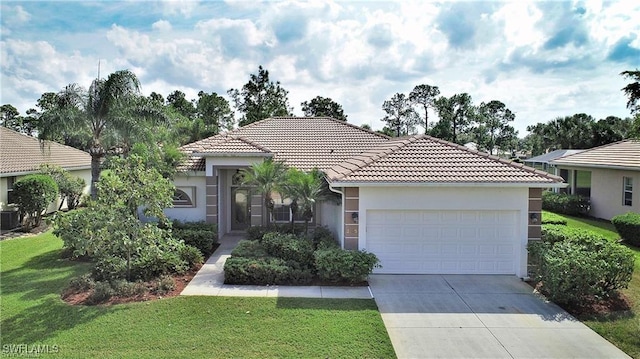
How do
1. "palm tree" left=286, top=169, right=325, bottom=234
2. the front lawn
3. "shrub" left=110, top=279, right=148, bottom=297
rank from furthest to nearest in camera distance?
1. "palm tree" left=286, top=169, right=325, bottom=234
2. "shrub" left=110, top=279, right=148, bottom=297
3. the front lawn

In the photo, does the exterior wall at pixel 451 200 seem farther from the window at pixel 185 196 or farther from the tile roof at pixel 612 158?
the tile roof at pixel 612 158

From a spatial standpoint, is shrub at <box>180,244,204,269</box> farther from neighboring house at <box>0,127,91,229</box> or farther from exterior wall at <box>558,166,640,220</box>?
exterior wall at <box>558,166,640,220</box>

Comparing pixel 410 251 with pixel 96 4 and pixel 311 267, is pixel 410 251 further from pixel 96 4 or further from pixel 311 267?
pixel 96 4

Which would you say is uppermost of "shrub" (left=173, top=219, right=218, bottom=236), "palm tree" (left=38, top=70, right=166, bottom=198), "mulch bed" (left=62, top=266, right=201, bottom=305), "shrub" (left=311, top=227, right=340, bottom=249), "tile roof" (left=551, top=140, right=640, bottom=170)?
"palm tree" (left=38, top=70, right=166, bottom=198)

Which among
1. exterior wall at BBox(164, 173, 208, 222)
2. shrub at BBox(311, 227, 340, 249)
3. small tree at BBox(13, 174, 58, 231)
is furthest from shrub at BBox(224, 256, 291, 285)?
small tree at BBox(13, 174, 58, 231)

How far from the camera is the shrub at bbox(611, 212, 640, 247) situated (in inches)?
618

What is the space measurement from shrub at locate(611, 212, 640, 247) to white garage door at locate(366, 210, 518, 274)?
7883 millimetres

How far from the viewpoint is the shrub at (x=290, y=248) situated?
11.7 m

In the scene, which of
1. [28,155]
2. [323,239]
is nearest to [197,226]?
[323,239]

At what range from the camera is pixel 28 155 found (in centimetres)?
2255

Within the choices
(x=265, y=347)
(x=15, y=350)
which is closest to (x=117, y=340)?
(x=15, y=350)

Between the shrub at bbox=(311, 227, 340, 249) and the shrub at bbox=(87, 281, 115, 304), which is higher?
the shrub at bbox=(311, 227, 340, 249)

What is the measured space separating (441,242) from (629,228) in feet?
32.1

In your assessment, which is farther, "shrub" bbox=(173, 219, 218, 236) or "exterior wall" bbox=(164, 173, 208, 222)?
"exterior wall" bbox=(164, 173, 208, 222)
